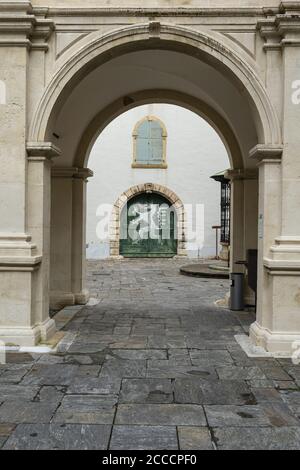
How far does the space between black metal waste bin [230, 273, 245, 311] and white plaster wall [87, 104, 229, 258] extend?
11654mm

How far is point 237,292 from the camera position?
27.7 ft

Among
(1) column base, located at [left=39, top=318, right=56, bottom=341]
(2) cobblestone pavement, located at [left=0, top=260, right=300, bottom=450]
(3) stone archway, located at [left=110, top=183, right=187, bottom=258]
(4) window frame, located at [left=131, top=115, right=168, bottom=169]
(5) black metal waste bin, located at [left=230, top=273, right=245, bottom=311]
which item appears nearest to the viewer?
(2) cobblestone pavement, located at [left=0, top=260, right=300, bottom=450]

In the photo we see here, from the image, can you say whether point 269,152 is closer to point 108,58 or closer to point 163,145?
point 108,58

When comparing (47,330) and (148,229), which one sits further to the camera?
(148,229)

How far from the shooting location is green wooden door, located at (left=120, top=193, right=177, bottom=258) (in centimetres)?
2033

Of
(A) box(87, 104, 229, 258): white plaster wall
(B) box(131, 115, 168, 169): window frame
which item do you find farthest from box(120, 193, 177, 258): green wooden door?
(B) box(131, 115, 168, 169): window frame

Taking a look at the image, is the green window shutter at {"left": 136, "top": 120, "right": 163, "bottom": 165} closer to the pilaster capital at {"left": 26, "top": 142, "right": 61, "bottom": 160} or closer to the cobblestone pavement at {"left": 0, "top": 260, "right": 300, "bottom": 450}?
the cobblestone pavement at {"left": 0, "top": 260, "right": 300, "bottom": 450}

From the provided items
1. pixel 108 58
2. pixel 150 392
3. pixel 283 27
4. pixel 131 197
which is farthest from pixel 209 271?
pixel 150 392

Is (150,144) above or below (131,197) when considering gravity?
above

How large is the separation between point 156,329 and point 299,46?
13.3 feet

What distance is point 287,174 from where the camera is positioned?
570cm

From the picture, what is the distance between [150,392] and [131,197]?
53.1 ft

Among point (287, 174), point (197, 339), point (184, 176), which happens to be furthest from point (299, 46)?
point (184, 176)

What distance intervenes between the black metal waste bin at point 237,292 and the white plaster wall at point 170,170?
11654 mm
